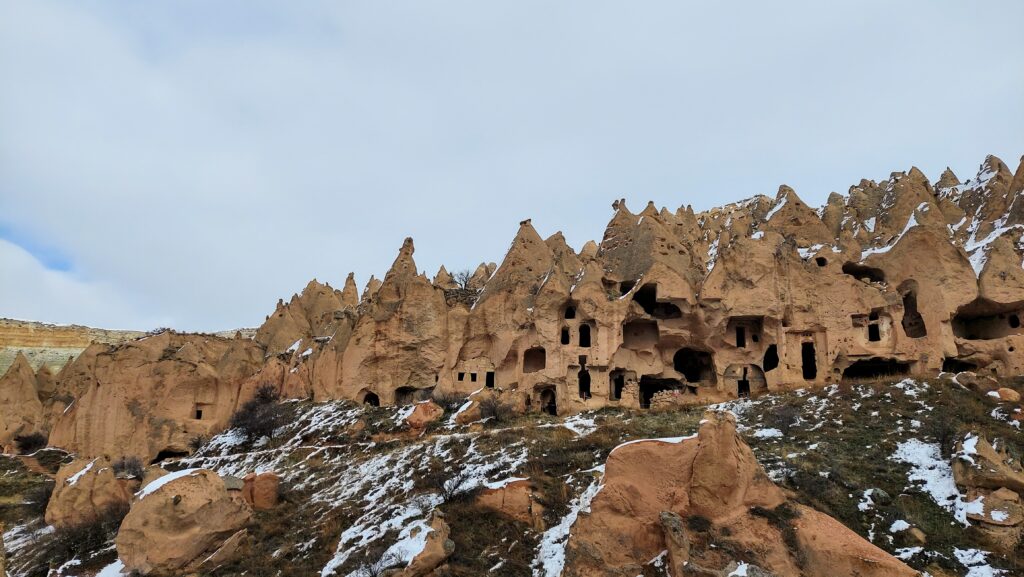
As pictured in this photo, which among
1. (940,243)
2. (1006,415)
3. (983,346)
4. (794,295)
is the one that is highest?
(940,243)

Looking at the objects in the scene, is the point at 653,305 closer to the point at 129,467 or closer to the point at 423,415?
the point at 423,415

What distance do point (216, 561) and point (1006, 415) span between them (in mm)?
22642

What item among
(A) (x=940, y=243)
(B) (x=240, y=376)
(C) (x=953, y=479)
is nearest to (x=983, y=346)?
(A) (x=940, y=243)

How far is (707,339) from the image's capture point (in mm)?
29578

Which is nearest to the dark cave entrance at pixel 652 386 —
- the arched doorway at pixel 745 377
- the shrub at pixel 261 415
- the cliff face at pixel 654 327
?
the cliff face at pixel 654 327

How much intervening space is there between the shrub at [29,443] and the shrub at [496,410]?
2596 cm

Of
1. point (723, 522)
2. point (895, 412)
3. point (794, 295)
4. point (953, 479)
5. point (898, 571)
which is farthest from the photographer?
point (794, 295)

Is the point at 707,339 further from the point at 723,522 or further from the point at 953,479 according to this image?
the point at 723,522

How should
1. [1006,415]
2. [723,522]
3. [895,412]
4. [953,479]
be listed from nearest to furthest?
1. [723,522]
2. [953,479]
3. [1006,415]
4. [895,412]

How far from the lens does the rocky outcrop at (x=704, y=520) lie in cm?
1226

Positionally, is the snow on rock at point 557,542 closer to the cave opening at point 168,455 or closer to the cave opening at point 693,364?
the cave opening at point 693,364

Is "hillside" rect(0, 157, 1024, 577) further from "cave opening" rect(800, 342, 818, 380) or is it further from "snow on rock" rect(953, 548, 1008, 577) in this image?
"cave opening" rect(800, 342, 818, 380)

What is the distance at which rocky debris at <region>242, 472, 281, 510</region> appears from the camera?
19359 millimetres

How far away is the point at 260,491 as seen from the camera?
64.0 ft
